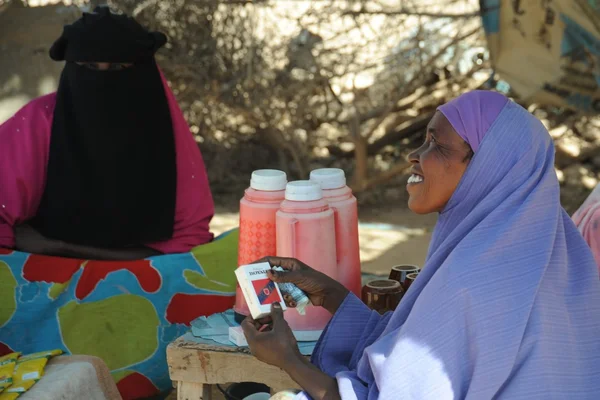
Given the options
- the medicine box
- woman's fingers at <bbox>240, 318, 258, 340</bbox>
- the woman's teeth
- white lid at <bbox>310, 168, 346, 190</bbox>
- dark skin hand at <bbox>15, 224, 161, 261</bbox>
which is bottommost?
dark skin hand at <bbox>15, 224, 161, 261</bbox>

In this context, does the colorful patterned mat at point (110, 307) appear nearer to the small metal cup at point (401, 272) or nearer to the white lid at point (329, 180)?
the small metal cup at point (401, 272)

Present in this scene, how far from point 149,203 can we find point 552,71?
2738 mm

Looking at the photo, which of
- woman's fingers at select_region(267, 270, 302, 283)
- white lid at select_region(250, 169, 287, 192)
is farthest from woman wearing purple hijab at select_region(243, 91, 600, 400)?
white lid at select_region(250, 169, 287, 192)

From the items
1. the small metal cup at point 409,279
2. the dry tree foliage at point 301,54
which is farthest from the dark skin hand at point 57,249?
the dry tree foliage at point 301,54

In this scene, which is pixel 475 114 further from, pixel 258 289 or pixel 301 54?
pixel 301 54

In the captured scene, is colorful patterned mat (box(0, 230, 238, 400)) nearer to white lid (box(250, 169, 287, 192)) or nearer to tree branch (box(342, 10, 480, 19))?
white lid (box(250, 169, 287, 192))

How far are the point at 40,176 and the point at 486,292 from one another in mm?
2259

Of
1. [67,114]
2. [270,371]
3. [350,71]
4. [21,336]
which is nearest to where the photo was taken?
[270,371]

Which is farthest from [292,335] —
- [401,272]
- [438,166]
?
[401,272]

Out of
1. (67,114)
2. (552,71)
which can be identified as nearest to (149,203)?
(67,114)

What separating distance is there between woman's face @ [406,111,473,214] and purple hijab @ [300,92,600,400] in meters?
0.03

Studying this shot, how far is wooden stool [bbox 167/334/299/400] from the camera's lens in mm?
2246

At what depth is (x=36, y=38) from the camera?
205 inches

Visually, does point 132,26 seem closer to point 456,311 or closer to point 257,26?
point 456,311
